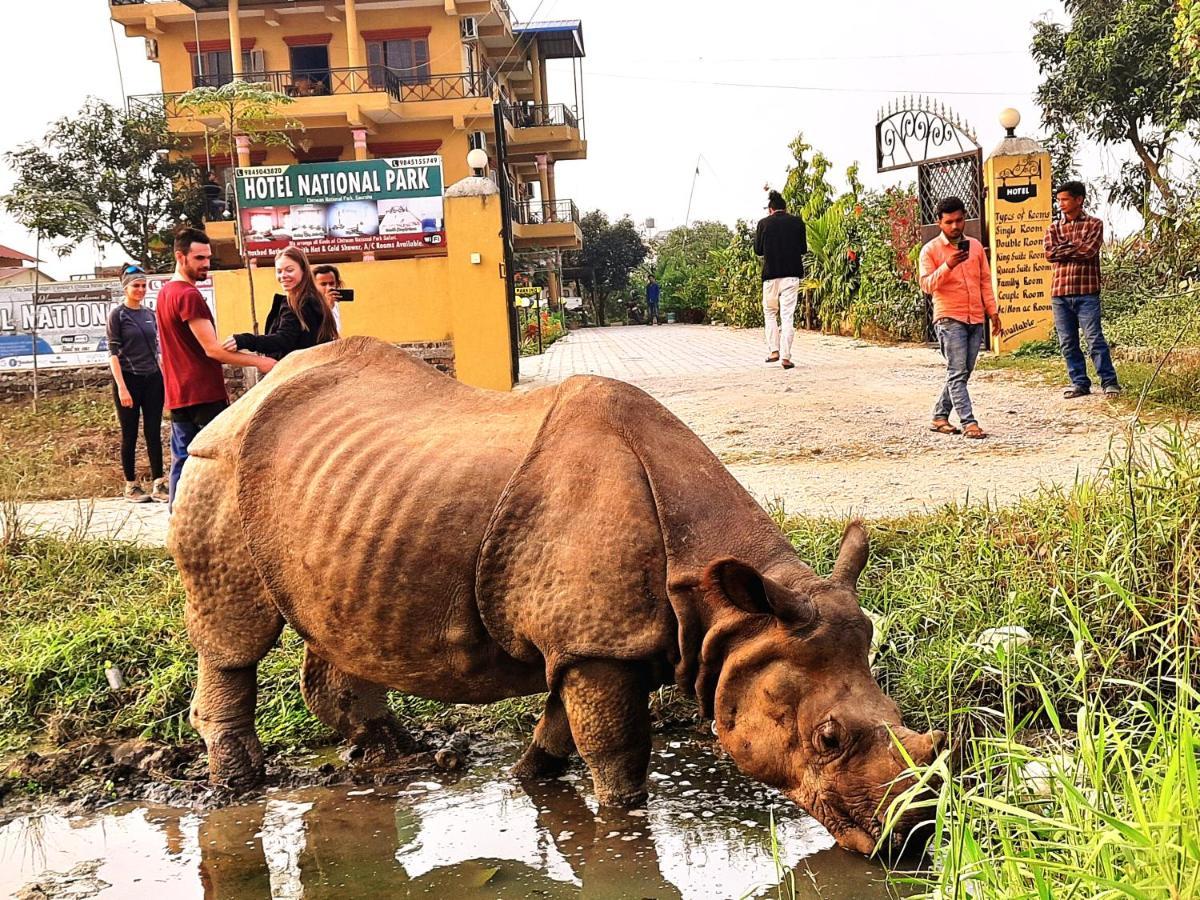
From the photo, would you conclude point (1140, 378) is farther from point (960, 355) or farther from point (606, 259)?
point (606, 259)

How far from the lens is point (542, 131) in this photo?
142 ft

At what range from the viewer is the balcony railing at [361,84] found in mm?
33969

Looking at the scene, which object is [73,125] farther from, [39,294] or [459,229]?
[459,229]

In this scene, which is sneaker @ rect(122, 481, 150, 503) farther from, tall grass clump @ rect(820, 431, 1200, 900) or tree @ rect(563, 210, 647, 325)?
tree @ rect(563, 210, 647, 325)

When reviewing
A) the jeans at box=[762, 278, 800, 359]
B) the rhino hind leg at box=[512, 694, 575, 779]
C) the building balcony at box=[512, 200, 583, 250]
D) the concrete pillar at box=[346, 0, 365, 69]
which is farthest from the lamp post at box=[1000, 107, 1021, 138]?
the building balcony at box=[512, 200, 583, 250]

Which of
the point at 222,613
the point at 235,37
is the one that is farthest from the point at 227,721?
the point at 235,37

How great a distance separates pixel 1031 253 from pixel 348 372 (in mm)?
13265

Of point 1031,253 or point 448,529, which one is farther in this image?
point 1031,253

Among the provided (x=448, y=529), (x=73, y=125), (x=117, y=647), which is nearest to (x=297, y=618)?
(x=448, y=529)

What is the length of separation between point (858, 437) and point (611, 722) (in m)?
7.14

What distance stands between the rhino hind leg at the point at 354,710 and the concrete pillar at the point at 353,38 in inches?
1238

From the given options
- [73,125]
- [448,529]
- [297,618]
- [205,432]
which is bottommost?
[297,618]

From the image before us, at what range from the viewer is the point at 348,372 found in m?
5.09

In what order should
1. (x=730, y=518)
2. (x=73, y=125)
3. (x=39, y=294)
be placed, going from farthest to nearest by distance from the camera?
(x=73, y=125)
(x=39, y=294)
(x=730, y=518)
